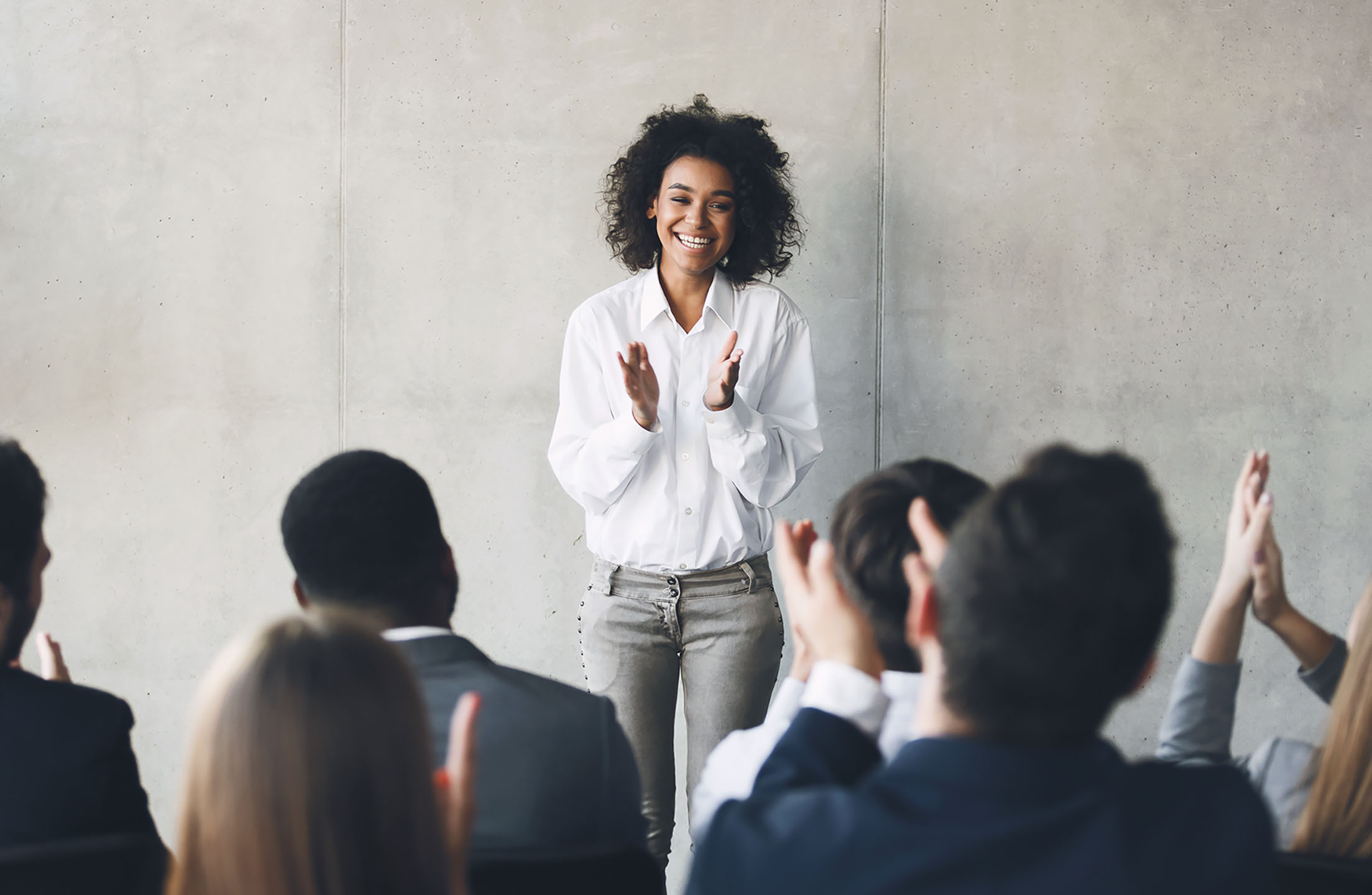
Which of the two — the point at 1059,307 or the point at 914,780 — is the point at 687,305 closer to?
the point at 1059,307

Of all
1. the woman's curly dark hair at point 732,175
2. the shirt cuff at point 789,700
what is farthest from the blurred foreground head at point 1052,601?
the woman's curly dark hair at point 732,175

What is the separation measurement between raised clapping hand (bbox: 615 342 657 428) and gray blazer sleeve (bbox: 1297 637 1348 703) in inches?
53.0

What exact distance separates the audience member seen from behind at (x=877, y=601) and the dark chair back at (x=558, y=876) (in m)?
0.25

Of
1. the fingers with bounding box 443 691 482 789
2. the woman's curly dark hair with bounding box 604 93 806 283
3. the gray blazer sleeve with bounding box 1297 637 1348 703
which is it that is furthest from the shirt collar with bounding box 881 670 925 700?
the woman's curly dark hair with bounding box 604 93 806 283

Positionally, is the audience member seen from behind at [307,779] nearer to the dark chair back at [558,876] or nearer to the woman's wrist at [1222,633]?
the dark chair back at [558,876]

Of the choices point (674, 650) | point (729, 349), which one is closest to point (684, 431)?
point (729, 349)

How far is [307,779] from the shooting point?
Answer: 0.76m

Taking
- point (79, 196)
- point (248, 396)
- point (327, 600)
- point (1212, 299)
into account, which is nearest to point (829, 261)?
point (1212, 299)

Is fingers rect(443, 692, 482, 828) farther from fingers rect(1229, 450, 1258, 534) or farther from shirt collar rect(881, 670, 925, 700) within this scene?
fingers rect(1229, 450, 1258, 534)

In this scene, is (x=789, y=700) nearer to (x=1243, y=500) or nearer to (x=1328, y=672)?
(x=1243, y=500)

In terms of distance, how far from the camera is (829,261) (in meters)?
2.98

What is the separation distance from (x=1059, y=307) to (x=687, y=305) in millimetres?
1111

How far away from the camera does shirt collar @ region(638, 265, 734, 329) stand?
258cm

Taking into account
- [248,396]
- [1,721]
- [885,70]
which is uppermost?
[885,70]
